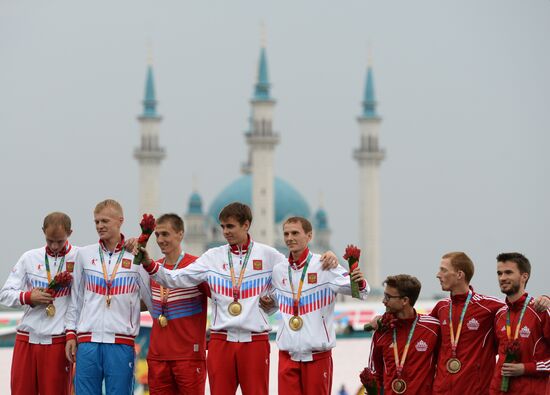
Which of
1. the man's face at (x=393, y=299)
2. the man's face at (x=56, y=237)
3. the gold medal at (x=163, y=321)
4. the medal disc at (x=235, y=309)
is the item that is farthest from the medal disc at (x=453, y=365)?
the man's face at (x=56, y=237)

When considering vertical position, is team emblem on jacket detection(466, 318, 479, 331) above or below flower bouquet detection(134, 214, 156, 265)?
below

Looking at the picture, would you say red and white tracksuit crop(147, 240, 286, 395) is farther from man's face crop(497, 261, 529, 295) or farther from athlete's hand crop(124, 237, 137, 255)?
man's face crop(497, 261, 529, 295)

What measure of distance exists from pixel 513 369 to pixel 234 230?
2.16 metres

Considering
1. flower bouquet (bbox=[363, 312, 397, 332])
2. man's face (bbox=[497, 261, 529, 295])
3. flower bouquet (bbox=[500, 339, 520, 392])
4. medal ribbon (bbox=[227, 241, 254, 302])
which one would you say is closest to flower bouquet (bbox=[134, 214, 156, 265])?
medal ribbon (bbox=[227, 241, 254, 302])

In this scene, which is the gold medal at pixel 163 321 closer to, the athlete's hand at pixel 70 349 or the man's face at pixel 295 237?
the athlete's hand at pixel 70 349

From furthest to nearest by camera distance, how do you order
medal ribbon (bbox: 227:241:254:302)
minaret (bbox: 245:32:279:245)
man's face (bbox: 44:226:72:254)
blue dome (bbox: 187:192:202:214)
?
blue dome (bbox: 187:192:202:214) < minaret (bbox: 245:32:279:245) < man's face (bbox: 44:226:72:254) < medal ribbon (bbox: 227:241:254:302)

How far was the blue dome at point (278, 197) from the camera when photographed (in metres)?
108

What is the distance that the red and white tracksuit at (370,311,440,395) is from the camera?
33.1 feet

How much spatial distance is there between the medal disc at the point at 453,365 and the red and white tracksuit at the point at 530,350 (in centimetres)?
26

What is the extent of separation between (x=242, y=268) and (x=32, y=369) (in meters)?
1.73

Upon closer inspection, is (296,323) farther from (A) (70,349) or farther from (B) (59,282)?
(B) (59,282)

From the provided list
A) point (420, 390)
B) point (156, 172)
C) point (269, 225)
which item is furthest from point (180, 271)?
point (156, 172)

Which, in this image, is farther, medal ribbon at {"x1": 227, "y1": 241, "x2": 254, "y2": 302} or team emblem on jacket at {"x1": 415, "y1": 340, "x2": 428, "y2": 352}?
medal ribbon at {"x1": 227, "y1": 241, "x2": 254, "y2": 302}

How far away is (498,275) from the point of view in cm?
991
